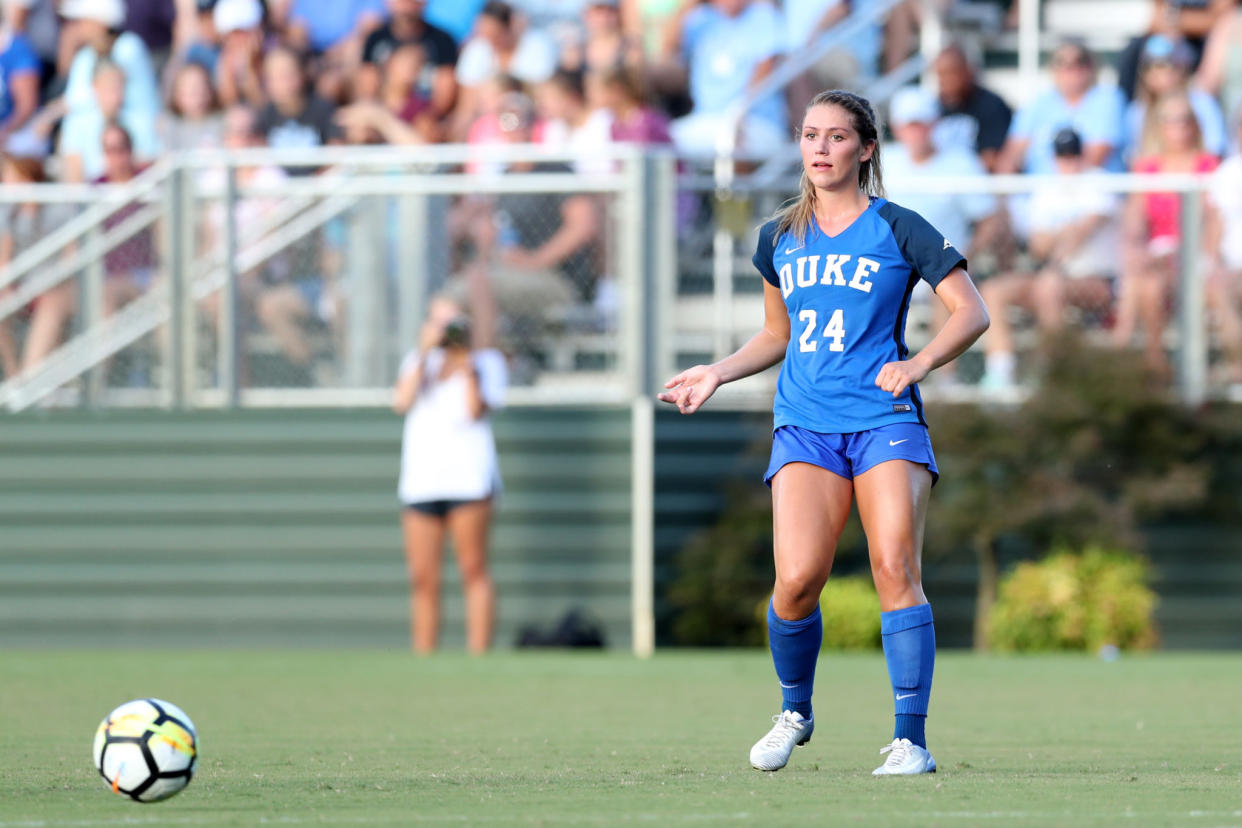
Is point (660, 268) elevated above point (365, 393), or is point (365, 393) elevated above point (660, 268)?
point (660, 268)

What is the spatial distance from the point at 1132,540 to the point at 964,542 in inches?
44.7

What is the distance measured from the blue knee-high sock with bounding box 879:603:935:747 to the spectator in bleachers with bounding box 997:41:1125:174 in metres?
8.83

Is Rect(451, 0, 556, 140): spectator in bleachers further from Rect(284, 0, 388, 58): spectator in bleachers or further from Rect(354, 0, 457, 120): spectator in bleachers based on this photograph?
Rect(284, 0, 388, 58): spectator in bleachers

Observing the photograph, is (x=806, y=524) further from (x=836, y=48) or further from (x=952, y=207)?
(x=836, y=48)

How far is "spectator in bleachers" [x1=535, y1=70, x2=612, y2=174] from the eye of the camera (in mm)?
14914

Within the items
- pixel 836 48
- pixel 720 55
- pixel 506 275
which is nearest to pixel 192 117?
pixel 506 275

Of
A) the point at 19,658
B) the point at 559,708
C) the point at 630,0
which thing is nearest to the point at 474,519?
the point at 19,658

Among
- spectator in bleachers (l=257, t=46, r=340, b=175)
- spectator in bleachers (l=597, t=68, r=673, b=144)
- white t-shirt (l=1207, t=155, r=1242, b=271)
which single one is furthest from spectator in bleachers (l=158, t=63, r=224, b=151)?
white t-shirt (l=1207, t=155, r=1242, b=271)

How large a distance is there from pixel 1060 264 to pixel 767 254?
7.35 m

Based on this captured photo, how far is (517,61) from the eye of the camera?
1652 cm

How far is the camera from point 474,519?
1323cm

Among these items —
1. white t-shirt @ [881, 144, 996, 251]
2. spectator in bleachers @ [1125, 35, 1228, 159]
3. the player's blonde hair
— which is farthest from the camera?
spectator in bleachers @ [1125, 35, 1228, 159]

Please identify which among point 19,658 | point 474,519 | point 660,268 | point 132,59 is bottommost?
point 19,658

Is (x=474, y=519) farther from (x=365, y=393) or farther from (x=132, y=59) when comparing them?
(x=132, y=59)
